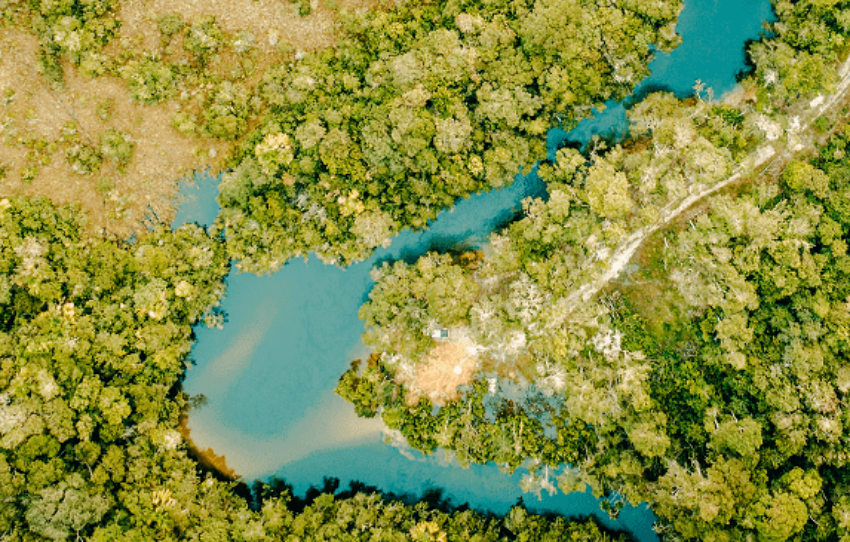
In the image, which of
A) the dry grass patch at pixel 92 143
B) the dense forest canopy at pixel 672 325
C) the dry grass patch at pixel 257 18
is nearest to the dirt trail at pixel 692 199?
the dense forest canopy at pixel 672 325

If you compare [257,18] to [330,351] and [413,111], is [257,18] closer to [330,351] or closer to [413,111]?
[413,111]

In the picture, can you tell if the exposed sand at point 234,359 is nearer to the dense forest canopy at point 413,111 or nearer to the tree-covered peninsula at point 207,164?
the tree-covered peninsula at point 207,164

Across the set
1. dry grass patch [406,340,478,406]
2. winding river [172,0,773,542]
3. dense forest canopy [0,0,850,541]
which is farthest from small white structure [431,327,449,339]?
winding river [172,0,773,542]

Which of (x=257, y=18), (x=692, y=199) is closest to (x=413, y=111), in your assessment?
(x=257, y=18)

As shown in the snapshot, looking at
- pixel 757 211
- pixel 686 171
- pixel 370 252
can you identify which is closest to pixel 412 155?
pixel 370 252

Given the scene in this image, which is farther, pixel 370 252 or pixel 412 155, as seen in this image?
pixel 370 252

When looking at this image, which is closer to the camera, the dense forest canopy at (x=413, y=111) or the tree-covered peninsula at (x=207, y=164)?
the tree-covered peninsula at (x=207, y=164)

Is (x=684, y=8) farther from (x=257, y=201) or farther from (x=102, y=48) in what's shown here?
(x=102, y=48)
